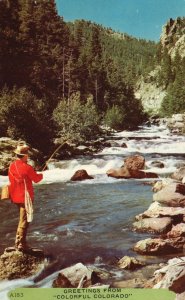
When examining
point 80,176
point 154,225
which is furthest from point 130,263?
Answer: point 80,176

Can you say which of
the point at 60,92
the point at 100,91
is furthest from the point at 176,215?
the point at 100,91

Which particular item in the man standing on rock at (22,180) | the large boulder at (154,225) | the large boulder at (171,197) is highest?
the man standing on rock at (22,180)

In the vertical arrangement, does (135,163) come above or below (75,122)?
below

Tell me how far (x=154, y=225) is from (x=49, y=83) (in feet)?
83.9

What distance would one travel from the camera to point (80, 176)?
14969 millimetres

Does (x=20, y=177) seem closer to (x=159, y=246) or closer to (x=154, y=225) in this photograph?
(x=159, y=246)

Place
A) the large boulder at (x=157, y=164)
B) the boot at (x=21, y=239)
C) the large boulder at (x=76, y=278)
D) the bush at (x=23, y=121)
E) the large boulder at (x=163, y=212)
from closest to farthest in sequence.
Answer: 1. the large boulder at (x=76, y=278)
2. the boot at (x=21, y=239)
3. the large boulder at (x=163, y=212)
4. the bush at (x=23, y=121)
5. the large boulder at (x=157, y=164)

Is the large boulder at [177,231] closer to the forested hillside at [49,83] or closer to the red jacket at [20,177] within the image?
the red jacket at [20,177]

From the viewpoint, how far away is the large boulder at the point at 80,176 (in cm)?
1454

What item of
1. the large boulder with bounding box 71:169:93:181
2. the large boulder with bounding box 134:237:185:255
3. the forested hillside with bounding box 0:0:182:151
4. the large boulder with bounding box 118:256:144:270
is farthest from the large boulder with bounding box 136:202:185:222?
the large boulder with bounding box 71:169:93:181

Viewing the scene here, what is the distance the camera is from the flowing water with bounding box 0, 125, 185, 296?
756cm

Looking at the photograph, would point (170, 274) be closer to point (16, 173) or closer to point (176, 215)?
point (16, 173)

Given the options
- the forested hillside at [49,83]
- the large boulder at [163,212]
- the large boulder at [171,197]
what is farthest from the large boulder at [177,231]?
the forested hillside at [49,83]

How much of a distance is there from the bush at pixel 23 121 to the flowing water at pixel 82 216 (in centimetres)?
157
